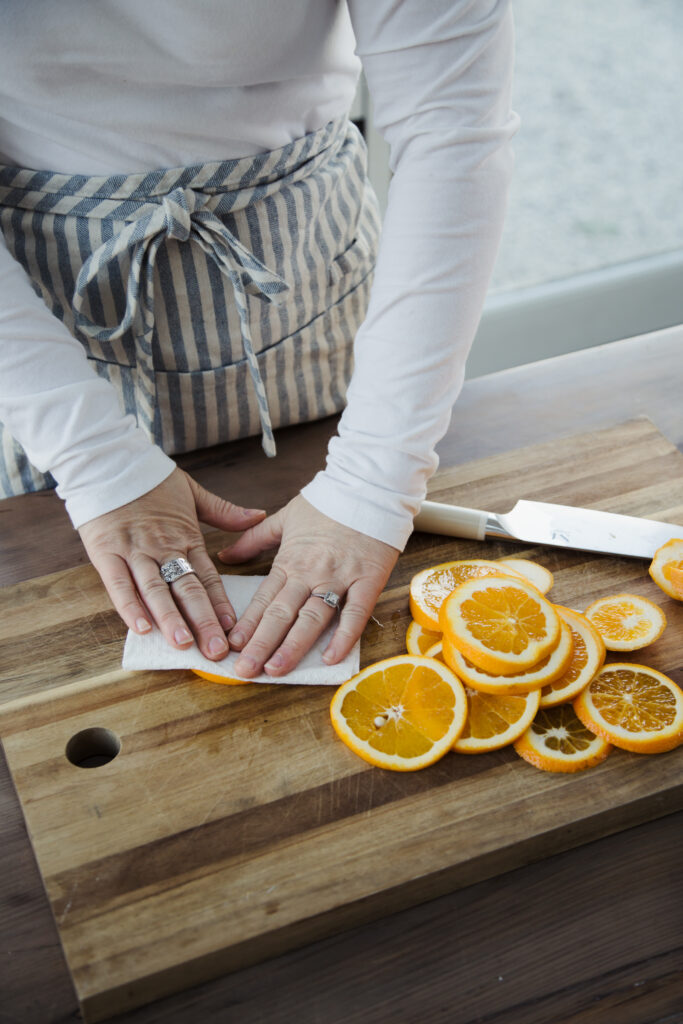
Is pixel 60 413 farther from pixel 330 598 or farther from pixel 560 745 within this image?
pixel 560 745

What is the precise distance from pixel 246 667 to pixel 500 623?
276 millimetres

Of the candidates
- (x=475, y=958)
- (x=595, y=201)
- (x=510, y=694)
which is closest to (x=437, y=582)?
(x=510, y=694)

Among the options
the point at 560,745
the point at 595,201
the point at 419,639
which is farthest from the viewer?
the point at 595,201

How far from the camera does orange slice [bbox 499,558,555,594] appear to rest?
1090 mm

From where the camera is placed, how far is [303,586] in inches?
42.0

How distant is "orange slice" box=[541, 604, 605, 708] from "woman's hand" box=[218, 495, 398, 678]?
0.72ft

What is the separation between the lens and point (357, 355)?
1182 mm

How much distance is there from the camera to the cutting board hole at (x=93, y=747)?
96 cm

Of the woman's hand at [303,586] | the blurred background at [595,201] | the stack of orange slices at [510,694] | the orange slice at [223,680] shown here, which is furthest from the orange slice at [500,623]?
the blurred background at [595,201]

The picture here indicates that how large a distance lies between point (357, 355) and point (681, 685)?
558 mm

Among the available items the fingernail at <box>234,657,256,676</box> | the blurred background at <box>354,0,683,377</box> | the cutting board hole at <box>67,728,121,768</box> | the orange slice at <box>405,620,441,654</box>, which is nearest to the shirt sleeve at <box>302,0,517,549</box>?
the orange slice at <box>405,620,441,654</box>

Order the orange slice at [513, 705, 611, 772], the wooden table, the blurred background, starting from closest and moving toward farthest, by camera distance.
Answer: the wooden table < the orange slice at [513, 705, 611, 772] < the blurred background

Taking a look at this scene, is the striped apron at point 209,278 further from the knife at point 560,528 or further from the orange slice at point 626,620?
the orange slice at point 626,620

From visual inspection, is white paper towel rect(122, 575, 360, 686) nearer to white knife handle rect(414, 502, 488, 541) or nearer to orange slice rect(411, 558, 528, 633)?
A: orange slice rect(411, 558, 528, 633)
